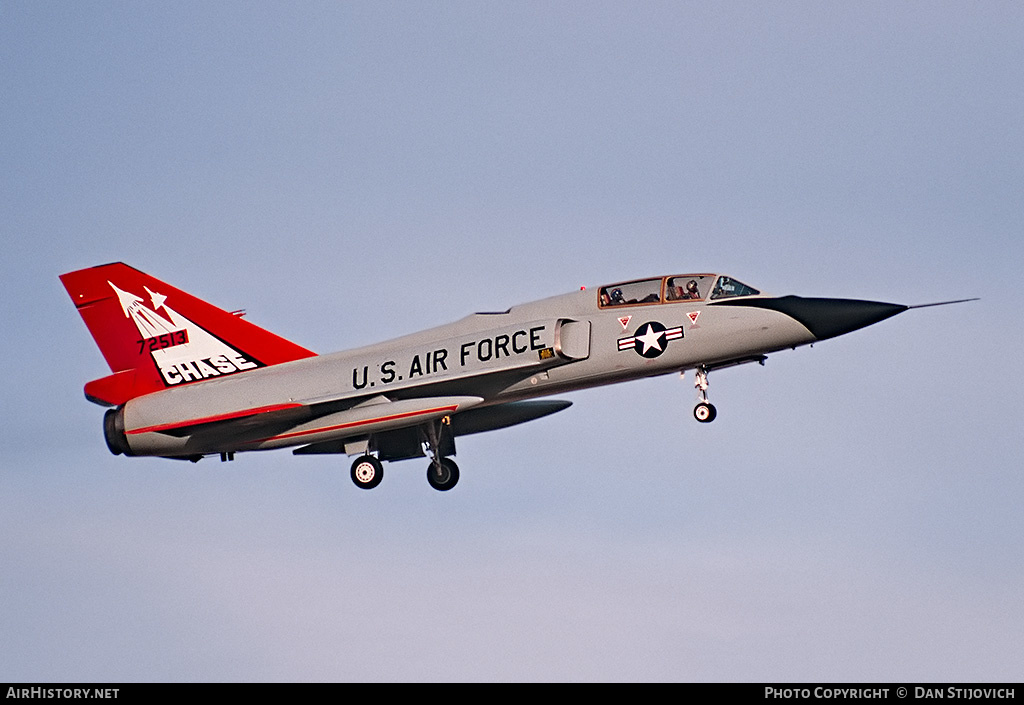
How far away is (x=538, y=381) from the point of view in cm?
2789

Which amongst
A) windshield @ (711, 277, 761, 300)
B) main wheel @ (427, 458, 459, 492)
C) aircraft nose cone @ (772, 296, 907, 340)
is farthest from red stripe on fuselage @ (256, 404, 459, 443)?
aircraft nose cone @ (772, 296, 907, 340)

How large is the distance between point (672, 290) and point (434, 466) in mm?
6513

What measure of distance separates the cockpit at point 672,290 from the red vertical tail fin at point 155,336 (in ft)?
21.8

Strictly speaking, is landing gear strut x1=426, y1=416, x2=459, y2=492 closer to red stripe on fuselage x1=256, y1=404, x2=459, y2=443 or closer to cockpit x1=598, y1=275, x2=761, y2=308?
red stripe on fuselage x1=256, y1=404, x2=459, y2=443

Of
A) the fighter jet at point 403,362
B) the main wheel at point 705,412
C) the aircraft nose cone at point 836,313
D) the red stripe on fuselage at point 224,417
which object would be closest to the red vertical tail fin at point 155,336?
the fighter jet at point 403,362

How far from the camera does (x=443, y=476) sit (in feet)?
99.2

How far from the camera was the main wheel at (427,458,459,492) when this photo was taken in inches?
1190

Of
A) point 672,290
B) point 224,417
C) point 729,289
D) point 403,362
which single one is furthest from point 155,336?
point 729,289

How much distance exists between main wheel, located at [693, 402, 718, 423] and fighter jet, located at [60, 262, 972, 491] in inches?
1.2
